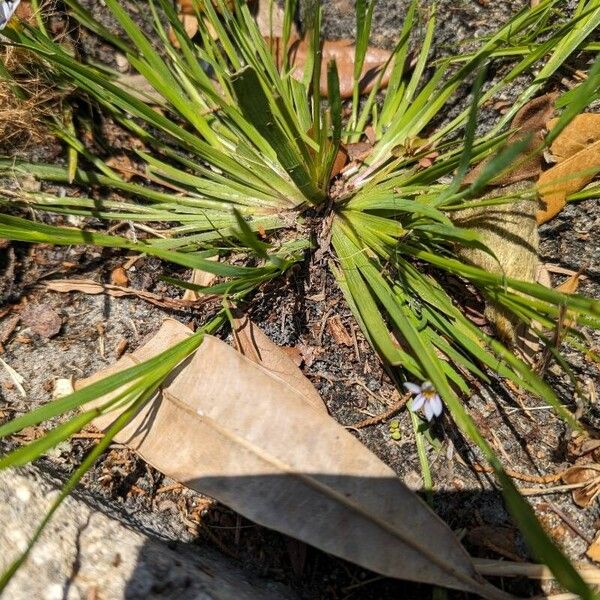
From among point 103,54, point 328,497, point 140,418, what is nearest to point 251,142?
point 103,54

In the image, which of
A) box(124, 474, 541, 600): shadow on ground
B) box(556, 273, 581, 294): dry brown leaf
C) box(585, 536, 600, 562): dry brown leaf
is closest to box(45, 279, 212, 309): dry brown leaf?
box(124, 474, 541, 600): shadow on ground

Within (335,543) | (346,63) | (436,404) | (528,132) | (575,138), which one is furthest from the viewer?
(346,63)

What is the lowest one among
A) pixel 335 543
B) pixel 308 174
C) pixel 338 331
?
pixel 335 543

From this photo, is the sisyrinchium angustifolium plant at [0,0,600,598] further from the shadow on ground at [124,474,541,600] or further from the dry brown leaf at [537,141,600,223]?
the shadow on ground at [124,474,541,600]

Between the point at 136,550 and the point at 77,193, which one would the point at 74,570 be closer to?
the point at 136,550

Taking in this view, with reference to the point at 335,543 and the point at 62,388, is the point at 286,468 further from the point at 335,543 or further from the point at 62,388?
the point at 62,388

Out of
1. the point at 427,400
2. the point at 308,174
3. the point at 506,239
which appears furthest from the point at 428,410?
the point at 308,174
